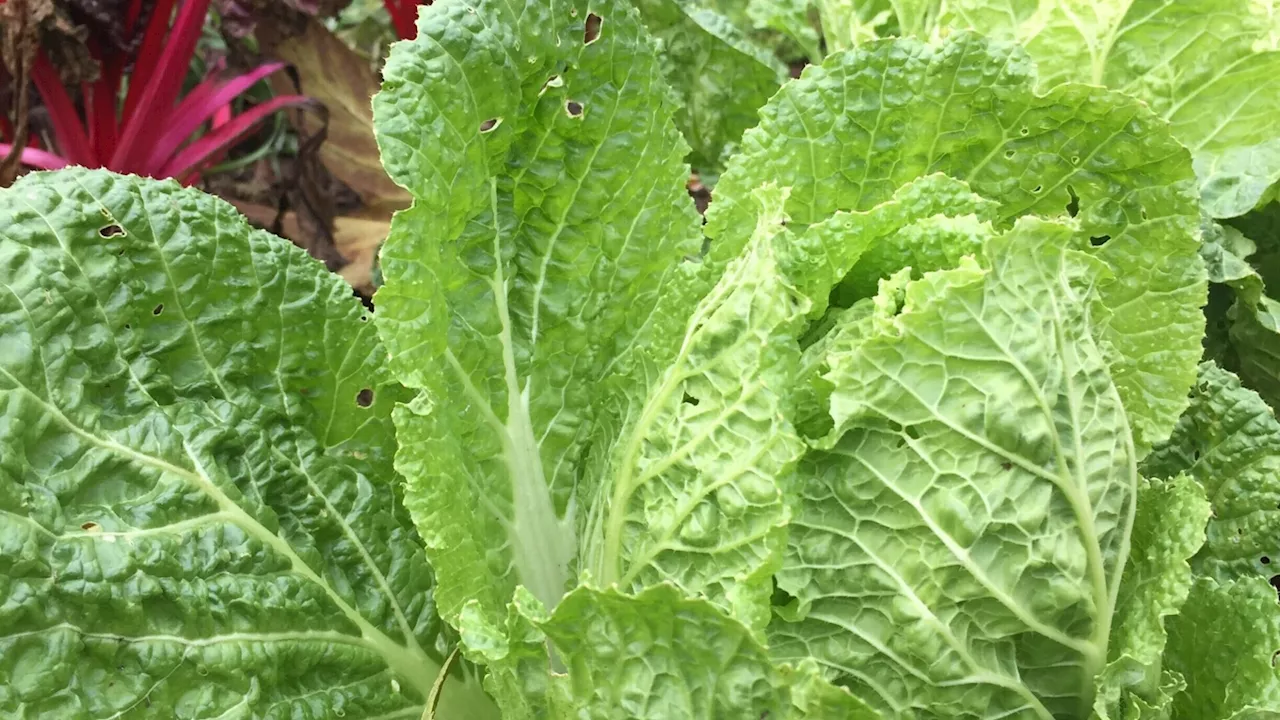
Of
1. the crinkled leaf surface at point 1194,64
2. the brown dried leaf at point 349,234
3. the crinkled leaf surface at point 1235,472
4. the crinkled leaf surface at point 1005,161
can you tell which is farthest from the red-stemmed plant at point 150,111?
the crinkled leaf surface at point 1235,472

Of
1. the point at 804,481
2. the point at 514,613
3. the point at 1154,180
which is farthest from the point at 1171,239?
the point at 514,613

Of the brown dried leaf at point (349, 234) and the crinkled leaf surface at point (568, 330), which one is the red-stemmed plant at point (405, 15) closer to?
the brown dried leaf at point (349, 234)

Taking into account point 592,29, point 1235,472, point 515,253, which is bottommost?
point 1235,472

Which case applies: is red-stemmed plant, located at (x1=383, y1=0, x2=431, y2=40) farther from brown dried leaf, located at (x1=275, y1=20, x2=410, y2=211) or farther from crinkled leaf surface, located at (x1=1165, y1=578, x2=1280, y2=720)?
crinkled leaf surface, located at (x1=1165, y1=578, x2=1280, y2=720)

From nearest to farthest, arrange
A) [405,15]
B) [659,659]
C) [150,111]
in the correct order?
[659,659] → [150,111] → [405,15]

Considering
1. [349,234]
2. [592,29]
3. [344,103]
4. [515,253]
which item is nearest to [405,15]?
[344,103]

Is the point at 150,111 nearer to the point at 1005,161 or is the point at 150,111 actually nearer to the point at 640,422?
the point at 640,422

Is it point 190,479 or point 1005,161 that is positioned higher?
point 1005,161
